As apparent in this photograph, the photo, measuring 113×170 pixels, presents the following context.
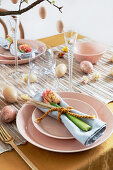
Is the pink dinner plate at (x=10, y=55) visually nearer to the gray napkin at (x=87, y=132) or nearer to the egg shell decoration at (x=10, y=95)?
the egg shell decoration at (x=10, y=95)

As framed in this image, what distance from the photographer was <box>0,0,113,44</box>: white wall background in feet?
11.4

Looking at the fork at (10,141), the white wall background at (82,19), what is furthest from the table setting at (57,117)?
the white wall background at (82,19)

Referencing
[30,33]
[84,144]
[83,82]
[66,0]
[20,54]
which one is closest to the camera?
[84,144]

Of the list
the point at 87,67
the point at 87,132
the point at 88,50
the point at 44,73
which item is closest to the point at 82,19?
the point at 88,50

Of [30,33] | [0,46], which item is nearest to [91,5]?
[30,33]

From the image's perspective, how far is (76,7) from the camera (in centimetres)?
404

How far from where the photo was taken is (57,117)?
74 centimetres

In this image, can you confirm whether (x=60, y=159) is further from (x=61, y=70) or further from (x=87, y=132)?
(x=61, y=70)

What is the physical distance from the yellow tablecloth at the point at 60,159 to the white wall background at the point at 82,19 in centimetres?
281

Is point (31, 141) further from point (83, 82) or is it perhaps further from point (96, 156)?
point (83, 82)

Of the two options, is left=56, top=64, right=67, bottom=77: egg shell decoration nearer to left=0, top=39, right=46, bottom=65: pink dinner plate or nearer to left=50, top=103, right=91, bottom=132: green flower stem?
left=0, top=39, right=46, bottom=65: pink dinner plate

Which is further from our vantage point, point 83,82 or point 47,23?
point 47,23

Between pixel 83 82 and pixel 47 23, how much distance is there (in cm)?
294

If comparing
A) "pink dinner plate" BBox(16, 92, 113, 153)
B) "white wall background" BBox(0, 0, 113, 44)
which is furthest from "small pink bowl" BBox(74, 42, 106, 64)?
"white wall background" BBox(0, 0, 113, 44)
